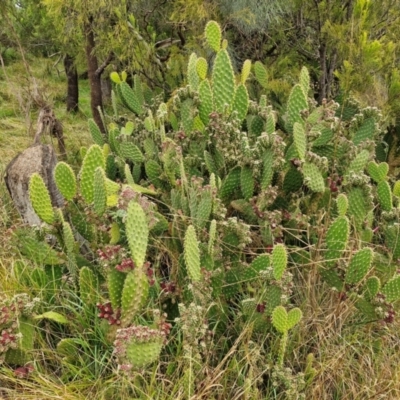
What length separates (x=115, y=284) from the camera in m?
2.21

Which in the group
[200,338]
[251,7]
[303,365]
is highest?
[251,7]

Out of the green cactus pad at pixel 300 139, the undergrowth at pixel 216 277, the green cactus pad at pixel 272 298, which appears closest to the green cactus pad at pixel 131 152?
the undergrowth at pixel 216 277

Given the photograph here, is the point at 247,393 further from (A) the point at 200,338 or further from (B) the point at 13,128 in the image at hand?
(B) the point at 13,128

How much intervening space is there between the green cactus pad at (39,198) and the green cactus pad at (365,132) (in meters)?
1.81

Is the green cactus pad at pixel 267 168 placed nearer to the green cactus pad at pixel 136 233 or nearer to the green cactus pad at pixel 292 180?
the green cactus pad at pixel 292 180

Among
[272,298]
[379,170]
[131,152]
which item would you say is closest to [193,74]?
[131,152]

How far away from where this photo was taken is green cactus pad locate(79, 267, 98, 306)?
8.11 ft

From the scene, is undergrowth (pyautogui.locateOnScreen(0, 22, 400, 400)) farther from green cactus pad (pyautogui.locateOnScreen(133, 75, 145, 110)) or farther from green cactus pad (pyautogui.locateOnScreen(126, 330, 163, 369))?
green cactus pad (pyautogui.locateOnScreen(133, 75, 145, 110))

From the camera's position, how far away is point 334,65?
170 inches

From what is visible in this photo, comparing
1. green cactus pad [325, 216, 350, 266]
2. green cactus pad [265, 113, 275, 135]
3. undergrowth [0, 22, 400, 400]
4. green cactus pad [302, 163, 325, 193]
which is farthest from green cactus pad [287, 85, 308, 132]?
green cactus pad [325, 216, 350, 266]

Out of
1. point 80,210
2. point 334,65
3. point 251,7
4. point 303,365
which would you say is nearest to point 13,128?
point 251,7

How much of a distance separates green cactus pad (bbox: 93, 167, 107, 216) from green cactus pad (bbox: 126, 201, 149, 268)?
33cm

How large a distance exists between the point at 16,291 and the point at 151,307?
0.70m

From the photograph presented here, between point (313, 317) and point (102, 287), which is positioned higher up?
point (102, 287)
